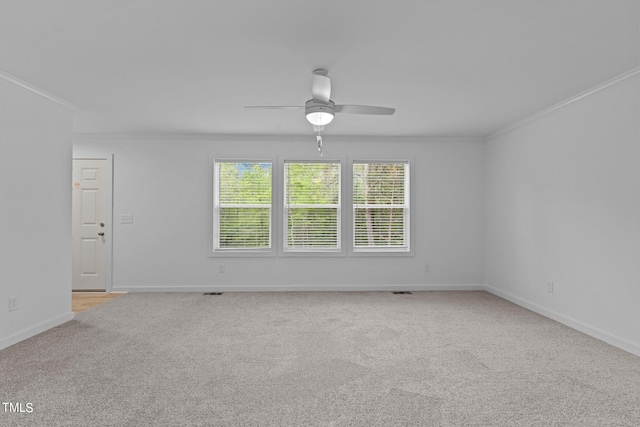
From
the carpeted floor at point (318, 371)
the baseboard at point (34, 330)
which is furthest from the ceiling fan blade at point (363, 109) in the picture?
the baseboard at point (34, 330)

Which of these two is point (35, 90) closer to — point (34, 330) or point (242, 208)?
point (34, 330)

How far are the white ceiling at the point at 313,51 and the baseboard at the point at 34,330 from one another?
2356mm

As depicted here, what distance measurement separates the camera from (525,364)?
296 cm

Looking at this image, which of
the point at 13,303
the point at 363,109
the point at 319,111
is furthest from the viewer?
the point at 13,303

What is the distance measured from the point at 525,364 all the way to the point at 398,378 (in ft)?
3.59

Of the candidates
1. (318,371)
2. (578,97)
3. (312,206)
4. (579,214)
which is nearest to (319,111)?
(318,371)

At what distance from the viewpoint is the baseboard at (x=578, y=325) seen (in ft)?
10.8

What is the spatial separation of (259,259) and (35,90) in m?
3.45

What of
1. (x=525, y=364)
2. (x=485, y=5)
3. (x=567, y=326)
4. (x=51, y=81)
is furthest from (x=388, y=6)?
(x=567, y=326)

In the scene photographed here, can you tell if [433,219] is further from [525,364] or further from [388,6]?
[388,6]

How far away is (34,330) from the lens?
12.0 feet

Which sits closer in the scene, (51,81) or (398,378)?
(398,378)

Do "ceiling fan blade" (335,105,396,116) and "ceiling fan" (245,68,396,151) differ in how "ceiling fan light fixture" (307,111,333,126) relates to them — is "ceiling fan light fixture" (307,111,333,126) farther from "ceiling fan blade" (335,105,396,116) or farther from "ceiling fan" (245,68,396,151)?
"ceiling fan blade" (335,105,396,116)

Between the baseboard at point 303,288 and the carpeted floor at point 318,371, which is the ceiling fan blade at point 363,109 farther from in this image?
the baseboard at point 303,288
